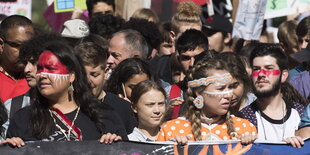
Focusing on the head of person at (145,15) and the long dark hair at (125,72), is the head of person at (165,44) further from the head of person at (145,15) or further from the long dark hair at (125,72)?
the long dark hair at (125,72)

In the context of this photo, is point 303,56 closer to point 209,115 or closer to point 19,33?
point 209,115

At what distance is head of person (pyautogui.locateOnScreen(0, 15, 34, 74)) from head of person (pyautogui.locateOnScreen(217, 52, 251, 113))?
180 centimetres

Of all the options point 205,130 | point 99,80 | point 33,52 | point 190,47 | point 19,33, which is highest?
point 33,52

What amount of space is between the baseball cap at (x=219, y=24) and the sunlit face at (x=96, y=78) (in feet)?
10.9

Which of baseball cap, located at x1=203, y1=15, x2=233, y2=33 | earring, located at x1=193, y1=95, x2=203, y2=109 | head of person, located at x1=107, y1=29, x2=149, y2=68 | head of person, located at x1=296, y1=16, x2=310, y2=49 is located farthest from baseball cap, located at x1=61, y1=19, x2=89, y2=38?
earring, located at x1=193, y1=95, x2=203, y2=109

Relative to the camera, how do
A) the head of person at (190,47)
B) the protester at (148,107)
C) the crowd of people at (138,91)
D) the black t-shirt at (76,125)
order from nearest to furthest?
the black t-shirt at (76,125), the crowd of people at (138,91), the protester at (148,107), the head of person at (190,47)

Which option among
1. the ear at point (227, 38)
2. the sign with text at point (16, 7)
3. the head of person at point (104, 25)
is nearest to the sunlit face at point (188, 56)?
the head of person at point (104, 25)

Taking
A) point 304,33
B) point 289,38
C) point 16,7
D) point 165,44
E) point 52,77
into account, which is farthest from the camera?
point 16,7

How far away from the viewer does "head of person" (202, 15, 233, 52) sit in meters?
9.42

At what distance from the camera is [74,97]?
5.57 metres

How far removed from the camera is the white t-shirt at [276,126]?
6.29 m

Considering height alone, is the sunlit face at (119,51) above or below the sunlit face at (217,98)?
below

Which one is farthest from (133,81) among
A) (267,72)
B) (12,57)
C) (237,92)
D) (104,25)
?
(104,25)

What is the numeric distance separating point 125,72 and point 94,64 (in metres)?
0.54
